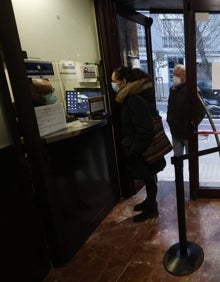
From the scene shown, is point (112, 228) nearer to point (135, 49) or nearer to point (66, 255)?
point (66, 255)

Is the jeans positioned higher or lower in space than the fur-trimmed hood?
lower

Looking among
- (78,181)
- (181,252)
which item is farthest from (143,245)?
(78,181)

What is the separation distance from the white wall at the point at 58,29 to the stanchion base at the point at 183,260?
1716 mm

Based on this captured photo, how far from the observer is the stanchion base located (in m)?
1.71

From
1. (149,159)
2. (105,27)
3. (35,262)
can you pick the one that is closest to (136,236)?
(149,159)

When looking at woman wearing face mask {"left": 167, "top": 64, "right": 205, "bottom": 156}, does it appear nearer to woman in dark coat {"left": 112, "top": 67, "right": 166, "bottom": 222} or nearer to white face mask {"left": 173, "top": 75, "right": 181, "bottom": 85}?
white face mask {"left": 173, "top": 75, "right": 181, "bottom": 85}

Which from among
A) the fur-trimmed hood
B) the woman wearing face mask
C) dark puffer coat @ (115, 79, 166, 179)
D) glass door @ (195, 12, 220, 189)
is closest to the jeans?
the woman wearing face mask

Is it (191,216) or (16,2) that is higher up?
(16,2)

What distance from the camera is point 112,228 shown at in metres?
2.31

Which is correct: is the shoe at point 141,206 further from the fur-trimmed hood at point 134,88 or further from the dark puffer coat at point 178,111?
the fur-trimmed hood at point 134,88

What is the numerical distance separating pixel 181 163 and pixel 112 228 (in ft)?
3.35

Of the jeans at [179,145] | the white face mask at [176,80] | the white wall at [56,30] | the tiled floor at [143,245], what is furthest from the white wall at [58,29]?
the tiled floor at [143,245]

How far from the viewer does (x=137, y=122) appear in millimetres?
2078

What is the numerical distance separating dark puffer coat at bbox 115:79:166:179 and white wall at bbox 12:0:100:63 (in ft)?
1.88
